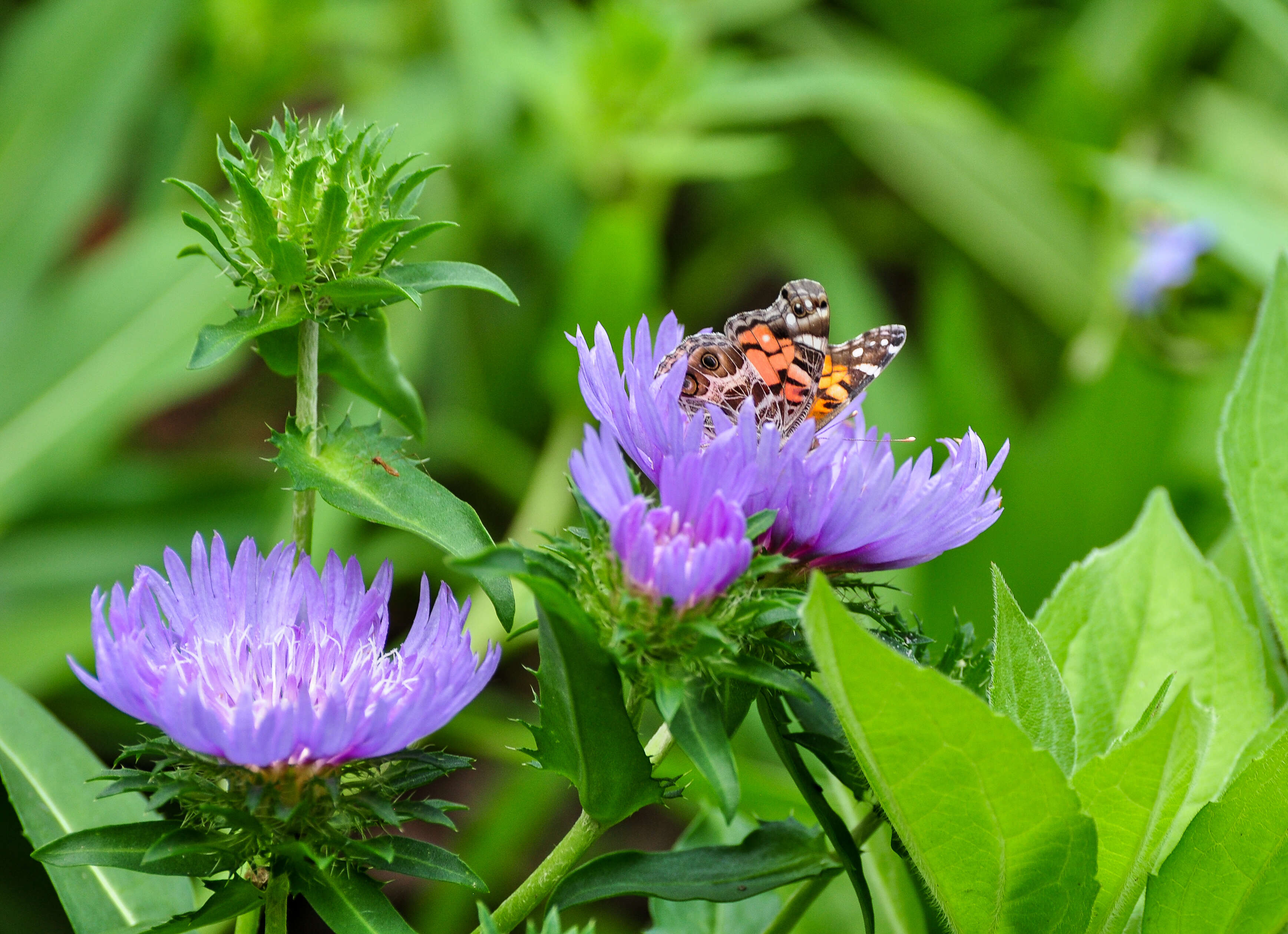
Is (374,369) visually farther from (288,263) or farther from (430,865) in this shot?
(430,865)

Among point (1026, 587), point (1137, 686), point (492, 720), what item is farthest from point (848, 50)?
point (1137, 686)

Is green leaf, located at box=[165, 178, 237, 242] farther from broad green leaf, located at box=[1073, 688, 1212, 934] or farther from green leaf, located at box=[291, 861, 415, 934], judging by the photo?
broad green leaf, located at box=[1073, 688, 1212, 934]

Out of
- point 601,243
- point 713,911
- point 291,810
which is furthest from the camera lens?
point 601,243

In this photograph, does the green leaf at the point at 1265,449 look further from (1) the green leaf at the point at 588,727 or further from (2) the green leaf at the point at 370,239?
(2) the green leaf at the point at 370,239

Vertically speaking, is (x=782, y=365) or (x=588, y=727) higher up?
(x=782, y=365)

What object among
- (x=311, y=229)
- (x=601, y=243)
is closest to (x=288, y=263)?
(x=311, y=229)

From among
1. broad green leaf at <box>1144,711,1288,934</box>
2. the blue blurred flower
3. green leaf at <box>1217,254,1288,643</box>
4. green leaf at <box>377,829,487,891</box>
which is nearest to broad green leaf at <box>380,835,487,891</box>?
green leaf at <box>377,829,487,891</box>
